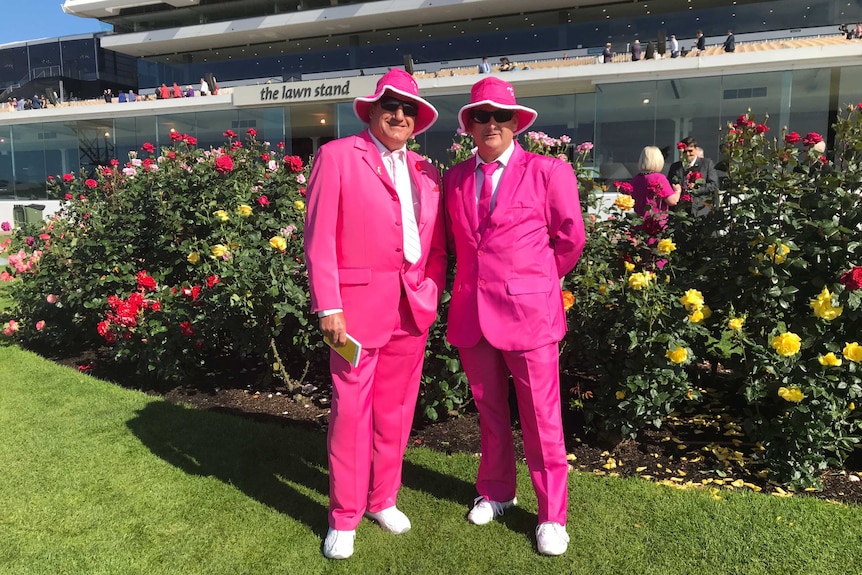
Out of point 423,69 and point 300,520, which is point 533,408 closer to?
point 300,520

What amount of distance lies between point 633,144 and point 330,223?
16649 millimetres

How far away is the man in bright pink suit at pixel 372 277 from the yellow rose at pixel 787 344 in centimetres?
162

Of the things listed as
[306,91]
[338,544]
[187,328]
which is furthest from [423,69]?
[338,544]

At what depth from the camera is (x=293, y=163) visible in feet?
16.5

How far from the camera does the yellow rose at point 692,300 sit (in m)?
2.93

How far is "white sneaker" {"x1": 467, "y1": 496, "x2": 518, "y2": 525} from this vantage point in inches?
106

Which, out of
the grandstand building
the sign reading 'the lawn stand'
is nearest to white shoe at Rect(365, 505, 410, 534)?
the grandstand building

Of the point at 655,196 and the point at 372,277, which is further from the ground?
the point at 655,196

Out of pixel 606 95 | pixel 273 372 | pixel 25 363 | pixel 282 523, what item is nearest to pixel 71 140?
pixel 606 95

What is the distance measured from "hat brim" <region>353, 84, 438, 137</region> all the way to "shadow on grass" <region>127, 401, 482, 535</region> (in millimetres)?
1783

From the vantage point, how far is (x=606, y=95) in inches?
731

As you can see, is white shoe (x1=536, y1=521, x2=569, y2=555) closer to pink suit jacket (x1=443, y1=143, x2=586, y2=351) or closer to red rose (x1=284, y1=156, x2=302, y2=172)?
pink suit jacket (x1=443, y1=143, x2=586, y2=351)

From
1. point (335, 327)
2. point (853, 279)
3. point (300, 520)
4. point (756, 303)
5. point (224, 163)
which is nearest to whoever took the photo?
point (335, 327)

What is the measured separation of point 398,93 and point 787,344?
2098 mm
